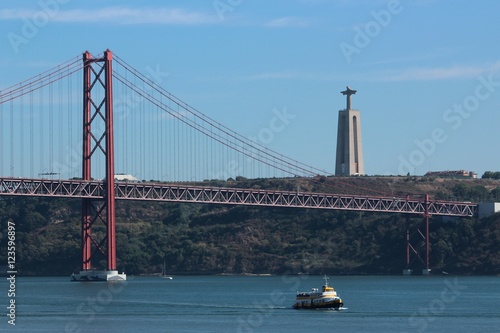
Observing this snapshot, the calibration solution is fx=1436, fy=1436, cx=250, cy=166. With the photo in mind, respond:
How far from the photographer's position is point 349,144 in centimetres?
17388

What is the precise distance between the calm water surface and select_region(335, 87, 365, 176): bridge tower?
4773cm

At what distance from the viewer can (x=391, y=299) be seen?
98188 millimetres

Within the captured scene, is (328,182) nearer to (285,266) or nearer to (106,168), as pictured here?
(285,266)

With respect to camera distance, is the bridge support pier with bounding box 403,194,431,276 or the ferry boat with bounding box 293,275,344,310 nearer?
the ferry boat with bounding box 293,275,344,310

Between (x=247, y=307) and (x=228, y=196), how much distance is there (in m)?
48.7

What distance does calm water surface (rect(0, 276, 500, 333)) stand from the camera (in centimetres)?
7619

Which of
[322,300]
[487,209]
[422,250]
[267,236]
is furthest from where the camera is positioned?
[267,236]

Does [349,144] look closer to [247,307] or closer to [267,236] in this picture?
[267,236]

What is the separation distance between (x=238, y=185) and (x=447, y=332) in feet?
326

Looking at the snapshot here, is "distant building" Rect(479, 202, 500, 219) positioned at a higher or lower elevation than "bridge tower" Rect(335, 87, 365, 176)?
lower

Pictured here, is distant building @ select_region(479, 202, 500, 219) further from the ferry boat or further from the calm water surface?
the ferry boat

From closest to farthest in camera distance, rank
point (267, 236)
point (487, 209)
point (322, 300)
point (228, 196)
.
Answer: point (322, 300)
point (228, 196)
point (487, 209)
point (267, 236)

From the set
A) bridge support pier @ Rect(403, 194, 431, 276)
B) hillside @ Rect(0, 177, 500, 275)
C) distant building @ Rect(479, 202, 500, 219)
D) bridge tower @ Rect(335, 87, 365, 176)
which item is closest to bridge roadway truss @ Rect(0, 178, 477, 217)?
bridge support pier @ Rect(403, 194, 431, 276)

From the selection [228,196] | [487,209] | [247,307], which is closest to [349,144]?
[487,209]
